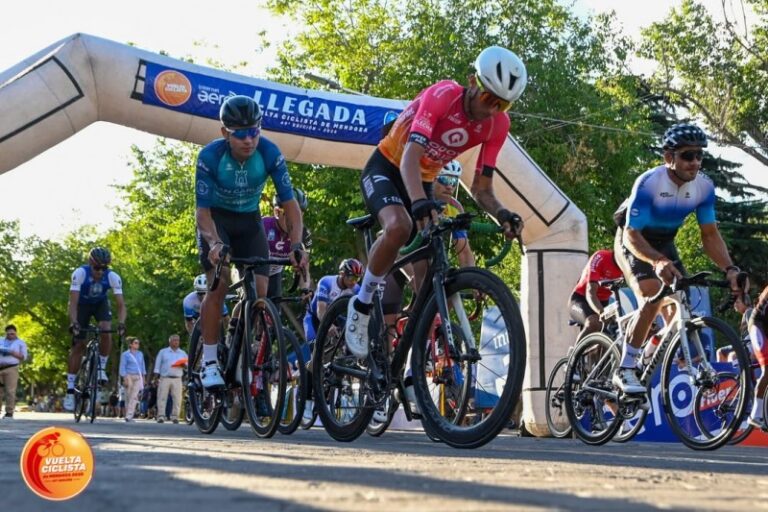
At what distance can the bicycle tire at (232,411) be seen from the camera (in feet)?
30.7

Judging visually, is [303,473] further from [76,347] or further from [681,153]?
[76,347]

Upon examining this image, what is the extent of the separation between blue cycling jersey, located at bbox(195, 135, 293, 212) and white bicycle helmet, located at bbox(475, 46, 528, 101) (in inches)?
98.1

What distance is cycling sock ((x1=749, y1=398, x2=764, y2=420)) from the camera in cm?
933

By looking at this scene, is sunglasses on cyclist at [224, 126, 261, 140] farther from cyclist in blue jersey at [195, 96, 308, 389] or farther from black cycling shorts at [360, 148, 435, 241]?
black cycling shorts at [360, 148, 435, 241]

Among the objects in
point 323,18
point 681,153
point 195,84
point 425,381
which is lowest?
point 425,381

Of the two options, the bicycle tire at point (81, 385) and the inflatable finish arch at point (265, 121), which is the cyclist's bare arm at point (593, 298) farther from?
the bicycle tire at point (81, 385)

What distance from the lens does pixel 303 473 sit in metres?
4.54

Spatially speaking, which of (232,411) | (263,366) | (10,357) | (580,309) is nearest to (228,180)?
(263,366)

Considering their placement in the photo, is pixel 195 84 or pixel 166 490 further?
pixel 195 84

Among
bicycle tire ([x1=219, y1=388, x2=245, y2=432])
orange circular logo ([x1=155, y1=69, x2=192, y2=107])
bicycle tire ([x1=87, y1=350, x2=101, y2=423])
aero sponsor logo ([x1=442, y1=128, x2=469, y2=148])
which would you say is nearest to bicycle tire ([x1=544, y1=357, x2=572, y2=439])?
bicycle tire ([x1=219, y1=388, x2=245, y2=432])

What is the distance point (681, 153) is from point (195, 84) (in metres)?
6.37

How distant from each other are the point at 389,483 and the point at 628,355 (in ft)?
17.3

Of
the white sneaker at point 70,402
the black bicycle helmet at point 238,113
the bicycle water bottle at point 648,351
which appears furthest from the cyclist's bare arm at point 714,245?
the white sneaker at point 70,402

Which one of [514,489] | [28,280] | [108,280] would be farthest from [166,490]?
[28,280]
